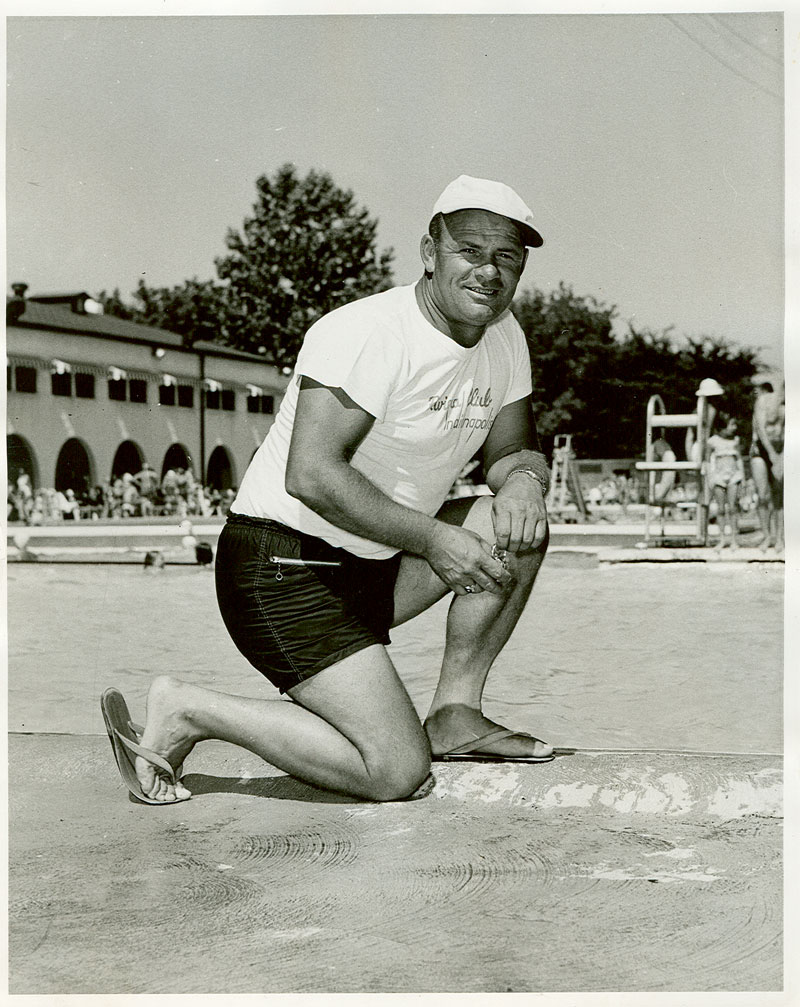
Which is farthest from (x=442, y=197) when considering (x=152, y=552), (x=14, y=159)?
(x=152, y=552)

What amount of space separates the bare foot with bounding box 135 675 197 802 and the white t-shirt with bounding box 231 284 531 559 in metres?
0.47

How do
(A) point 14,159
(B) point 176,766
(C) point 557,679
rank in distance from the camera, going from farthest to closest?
(C) point 557,679, (A) point 14,159, (B) point 176,766

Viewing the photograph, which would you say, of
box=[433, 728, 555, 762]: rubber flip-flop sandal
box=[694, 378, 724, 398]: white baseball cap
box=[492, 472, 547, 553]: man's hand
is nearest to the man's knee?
box=[433, 728, 555, 762]: rubber flip-flop sandal

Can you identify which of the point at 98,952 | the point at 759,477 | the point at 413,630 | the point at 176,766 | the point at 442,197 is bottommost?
the point at 98,952

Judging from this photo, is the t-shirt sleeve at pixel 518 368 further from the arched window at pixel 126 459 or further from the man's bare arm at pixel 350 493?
the arched window at pixel 126 459

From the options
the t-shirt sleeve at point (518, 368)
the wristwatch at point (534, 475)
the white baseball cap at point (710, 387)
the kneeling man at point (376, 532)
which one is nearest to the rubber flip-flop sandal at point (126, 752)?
the kneeling man at point (376, 532)

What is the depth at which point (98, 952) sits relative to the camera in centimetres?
199

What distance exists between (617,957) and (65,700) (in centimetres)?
177

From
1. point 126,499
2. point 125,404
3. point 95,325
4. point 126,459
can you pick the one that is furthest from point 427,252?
point 126,499

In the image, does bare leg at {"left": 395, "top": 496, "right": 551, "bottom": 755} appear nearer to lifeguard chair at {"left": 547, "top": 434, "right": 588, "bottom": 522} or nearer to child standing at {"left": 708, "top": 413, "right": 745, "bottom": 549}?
child standing at {"left": 708, "top": 413, "right": 745, "bottom": 549}

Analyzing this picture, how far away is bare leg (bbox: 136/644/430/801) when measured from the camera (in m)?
2.42

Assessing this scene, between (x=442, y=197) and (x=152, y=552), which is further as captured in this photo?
(x=152, y=552)

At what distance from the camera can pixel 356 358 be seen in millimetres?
2428

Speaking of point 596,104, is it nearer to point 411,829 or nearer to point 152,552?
point 411,829
